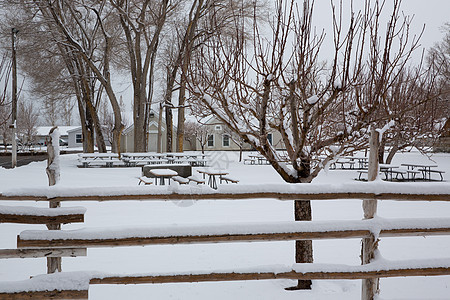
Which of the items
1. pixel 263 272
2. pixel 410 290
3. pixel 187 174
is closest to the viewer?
pixel 263 272

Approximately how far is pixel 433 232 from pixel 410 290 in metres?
1.53

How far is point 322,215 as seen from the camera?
8.64 meters

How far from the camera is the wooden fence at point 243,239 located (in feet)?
10.4

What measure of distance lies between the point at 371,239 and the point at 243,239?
1.27 m

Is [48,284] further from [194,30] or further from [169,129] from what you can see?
[169,129]

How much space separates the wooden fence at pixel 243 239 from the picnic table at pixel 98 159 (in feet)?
63.4

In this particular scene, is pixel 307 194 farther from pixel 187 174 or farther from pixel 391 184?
pixel 187 174

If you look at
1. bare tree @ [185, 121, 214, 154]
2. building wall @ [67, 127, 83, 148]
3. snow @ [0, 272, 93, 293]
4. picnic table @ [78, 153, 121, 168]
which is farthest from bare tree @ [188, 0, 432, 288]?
building wall @ [67, 127, 83, 148]

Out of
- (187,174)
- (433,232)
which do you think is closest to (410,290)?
(433,232)

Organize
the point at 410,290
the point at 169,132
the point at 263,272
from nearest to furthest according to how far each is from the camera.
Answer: the point at 263,272, the point at 410,290, the point at 169,132

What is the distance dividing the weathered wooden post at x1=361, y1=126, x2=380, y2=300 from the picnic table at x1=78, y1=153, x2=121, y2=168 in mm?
20128

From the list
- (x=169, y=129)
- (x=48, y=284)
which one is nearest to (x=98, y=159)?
(x=169, y=129)

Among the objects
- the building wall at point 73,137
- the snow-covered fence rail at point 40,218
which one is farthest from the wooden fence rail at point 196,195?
the building wall at point 73,137

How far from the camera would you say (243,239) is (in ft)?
10.8
